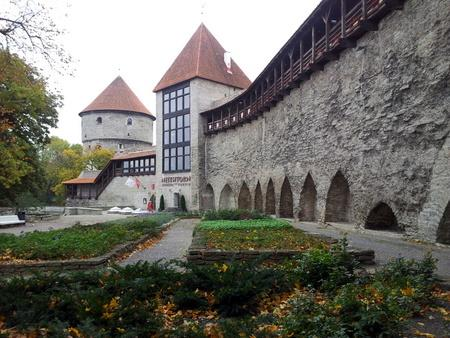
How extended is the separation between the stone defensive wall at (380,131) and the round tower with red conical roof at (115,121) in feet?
126

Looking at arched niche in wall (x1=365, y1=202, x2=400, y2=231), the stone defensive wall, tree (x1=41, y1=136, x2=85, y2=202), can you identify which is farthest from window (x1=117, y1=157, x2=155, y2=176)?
arched niche in wall (x1=365, y1=202, x2=400, y2=231)

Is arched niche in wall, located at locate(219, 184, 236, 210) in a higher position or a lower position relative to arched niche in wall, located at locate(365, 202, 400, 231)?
higher

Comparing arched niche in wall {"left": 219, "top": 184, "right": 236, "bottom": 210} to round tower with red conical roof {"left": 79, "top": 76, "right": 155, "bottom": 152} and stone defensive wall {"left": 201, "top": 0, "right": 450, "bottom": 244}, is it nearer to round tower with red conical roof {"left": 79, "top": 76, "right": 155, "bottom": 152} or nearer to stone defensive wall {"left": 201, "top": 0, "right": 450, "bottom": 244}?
stone defensive wall {"left": 201, "top": 0, "right": 450, "bottom": 244}

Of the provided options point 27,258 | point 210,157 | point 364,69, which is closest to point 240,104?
point 210,157

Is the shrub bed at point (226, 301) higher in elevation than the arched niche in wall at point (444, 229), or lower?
lower

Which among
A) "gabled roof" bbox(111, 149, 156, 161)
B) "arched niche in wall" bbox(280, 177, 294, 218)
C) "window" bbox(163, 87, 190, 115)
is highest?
"window" bbox(163, 87, 190, 115)

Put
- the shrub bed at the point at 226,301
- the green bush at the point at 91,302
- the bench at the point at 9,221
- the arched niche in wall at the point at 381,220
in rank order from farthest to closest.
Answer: the bench at the point at 9,221 → the arched niche in wall at the point at 381,220 → the green bush at the point at 91,302 → the shrub bed at the point at 226,301

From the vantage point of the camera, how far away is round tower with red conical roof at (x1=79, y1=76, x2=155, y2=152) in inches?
2215

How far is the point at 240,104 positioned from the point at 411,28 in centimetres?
1962

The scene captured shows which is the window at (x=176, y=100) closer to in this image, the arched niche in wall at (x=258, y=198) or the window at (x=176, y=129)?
the window at (x=176, y=129)

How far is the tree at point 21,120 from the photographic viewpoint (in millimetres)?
12938

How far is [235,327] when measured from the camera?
11.7ft

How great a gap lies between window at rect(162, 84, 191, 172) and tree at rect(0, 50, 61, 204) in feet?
43.1

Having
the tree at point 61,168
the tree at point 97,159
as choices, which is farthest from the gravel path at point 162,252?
the tree at point 97,159
